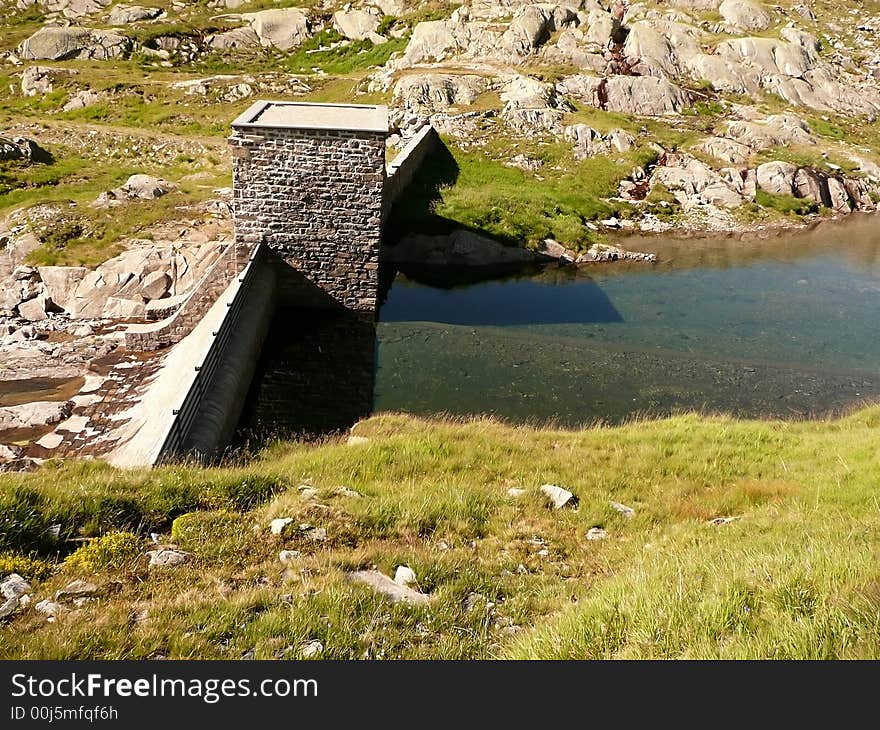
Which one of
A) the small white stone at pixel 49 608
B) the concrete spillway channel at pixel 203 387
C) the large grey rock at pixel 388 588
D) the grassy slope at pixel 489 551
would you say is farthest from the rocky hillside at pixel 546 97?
the large grey rock at pixel 388 588

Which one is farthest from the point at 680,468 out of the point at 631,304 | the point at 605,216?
the point at 605,216

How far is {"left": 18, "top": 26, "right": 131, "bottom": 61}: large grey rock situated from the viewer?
60219 mm

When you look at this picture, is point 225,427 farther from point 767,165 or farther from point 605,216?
point 767,165

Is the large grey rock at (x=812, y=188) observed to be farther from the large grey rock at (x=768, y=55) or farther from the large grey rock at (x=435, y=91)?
the large grey rock at (x=435, y=91)

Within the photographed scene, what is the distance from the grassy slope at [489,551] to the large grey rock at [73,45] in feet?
214

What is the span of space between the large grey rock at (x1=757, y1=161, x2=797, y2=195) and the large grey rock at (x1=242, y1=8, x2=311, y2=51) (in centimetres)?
5393

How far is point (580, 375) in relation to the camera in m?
19.5

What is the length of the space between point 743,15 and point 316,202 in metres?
59.6

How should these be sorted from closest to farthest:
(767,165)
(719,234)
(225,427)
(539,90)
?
(225,427)
(719,234)
(767,165)
(539,90)

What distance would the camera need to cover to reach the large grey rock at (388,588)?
6688mm

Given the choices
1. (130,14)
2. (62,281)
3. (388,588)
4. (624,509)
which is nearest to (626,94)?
(62,281)

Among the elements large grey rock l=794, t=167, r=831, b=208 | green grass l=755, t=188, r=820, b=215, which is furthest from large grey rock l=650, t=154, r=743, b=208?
large grey rock l=794, t=167, r=831, b=208

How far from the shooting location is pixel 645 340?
2281cm

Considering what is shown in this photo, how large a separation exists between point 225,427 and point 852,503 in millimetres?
11307
